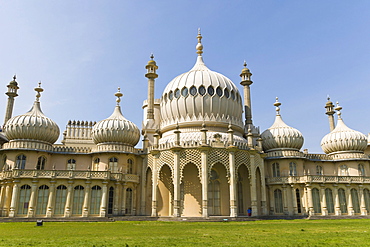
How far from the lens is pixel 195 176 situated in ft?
105

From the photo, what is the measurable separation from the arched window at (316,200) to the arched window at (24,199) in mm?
29983

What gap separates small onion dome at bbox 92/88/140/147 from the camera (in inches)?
1382

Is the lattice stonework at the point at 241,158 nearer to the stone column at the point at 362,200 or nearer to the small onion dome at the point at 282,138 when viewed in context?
the small onion dome at the point at 282,138

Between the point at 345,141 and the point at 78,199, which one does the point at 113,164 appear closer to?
the point at 78,199

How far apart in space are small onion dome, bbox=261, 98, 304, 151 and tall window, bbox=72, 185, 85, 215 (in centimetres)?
2277

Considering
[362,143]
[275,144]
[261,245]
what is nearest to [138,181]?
[275,144]

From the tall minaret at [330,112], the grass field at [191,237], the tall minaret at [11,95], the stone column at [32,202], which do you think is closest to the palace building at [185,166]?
the stone column at [32,202]

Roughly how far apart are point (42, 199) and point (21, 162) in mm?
6150

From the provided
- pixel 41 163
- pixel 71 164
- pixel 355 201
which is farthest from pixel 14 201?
pixel 355 201

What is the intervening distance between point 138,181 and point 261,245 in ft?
84.4

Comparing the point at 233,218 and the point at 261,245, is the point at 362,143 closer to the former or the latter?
the point at 233,218

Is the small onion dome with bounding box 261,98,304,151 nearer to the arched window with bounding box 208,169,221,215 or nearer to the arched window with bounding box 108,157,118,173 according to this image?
the arched window with bounding box 208,169,221,215

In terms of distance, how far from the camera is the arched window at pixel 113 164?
1357 inches

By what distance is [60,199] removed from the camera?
29844 millimetres
